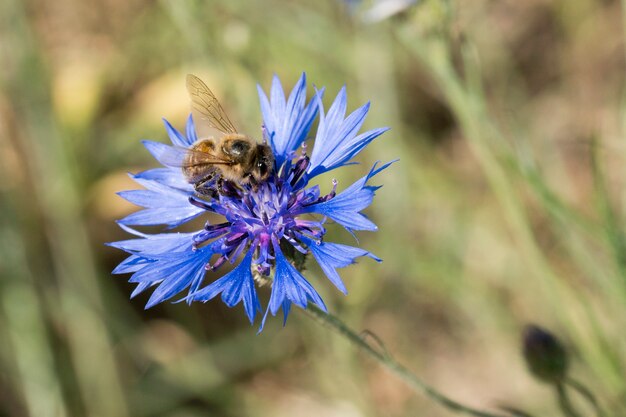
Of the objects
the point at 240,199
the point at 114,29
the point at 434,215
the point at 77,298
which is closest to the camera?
the point at 240,199

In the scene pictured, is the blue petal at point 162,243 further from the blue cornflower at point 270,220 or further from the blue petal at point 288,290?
the blue petal at point 288,290

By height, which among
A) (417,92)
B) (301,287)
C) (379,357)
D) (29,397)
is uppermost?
(417,92)

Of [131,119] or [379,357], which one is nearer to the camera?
[379,357]

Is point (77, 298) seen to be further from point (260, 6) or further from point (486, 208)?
point (486, 208)

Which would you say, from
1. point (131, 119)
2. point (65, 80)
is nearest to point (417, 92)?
point (131, 119)

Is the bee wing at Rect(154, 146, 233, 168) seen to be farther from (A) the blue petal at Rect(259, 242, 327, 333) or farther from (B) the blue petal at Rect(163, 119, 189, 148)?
(A) the blue petal at Rect(259, 242, 327, 333)

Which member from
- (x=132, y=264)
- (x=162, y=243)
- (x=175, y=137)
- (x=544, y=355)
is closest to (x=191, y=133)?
(x=175, y=137)

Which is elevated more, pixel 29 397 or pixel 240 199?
pixel 240 199

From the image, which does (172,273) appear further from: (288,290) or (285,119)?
(285,119)
